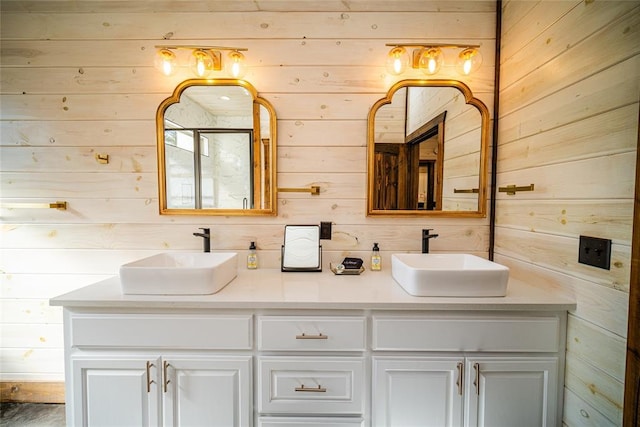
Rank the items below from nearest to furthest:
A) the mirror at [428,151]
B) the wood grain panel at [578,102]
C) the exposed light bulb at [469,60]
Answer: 1. the wood grain panel at [578,102]
2. the exposed light bulb at [469,60]
3. the mirror at [428,151]

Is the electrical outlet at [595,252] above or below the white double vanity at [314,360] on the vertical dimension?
above

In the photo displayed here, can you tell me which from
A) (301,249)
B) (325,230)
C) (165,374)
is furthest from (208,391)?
(325,230)

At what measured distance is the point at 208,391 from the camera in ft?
3.55

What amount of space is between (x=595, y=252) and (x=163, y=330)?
165 cm

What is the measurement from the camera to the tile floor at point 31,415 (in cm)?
149

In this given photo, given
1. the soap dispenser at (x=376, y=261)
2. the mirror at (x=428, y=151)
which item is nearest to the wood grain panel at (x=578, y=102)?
the mirror at (x=428, y=151)

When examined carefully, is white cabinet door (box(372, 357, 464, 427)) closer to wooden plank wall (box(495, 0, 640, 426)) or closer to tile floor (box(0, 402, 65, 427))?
wooden plank wall (box(495, 0, 640, 426))

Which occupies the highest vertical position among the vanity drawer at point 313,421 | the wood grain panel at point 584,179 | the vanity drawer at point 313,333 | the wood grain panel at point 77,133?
the wood grain panel at point 77,133

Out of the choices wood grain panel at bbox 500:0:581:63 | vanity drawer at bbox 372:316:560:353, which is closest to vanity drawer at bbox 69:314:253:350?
vanity drawer at bbox 372:316:560:353

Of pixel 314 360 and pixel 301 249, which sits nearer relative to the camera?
pixel 314 360

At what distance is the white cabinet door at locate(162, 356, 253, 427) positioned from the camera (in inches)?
42.3

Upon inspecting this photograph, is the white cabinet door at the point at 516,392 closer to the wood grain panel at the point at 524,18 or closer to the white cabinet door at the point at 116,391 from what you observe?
A: the white cabinet door at the point at 116,391

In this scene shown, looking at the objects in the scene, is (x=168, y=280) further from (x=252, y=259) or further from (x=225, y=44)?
(x=225, y=44)

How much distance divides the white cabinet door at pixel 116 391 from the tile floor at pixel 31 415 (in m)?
0.71
